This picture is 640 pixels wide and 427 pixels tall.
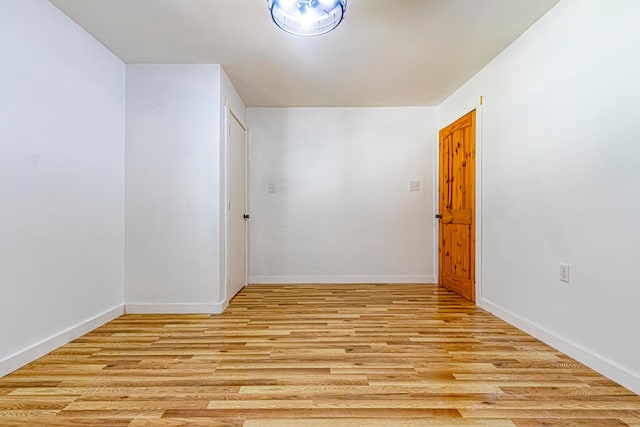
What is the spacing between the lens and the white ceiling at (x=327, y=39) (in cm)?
216

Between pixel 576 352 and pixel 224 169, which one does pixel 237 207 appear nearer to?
pixel 224 169

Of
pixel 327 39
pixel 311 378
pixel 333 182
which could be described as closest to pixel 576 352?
pixel 311 378

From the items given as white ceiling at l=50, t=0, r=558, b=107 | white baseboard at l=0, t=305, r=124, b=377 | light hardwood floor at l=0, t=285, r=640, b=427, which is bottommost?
light hardwood floor at l=0, t=285, r=640, b=427

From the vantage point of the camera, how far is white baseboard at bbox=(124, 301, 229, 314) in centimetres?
297

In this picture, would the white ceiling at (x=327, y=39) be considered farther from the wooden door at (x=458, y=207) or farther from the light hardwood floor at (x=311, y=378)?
the light hardwood floor at (x=311, y=378)

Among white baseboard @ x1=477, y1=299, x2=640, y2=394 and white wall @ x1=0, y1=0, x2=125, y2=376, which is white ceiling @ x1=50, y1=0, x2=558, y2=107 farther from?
white baseboard @ x1=477, y1=299, x2=640, y2=394

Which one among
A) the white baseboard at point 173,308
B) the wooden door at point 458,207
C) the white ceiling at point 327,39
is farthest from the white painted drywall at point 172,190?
the wooden door at point 458,207

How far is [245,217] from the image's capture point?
409 centimetres

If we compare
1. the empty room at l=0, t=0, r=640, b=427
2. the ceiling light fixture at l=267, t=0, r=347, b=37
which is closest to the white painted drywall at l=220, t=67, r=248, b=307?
the empty room at l=0, t=0, r=640, b=427

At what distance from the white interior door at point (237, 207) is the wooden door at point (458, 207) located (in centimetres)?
257

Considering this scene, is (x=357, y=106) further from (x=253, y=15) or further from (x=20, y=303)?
(x=20, y=303)

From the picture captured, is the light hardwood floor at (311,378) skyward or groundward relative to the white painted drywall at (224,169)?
groundward

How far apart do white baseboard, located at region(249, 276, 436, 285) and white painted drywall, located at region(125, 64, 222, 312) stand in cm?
125

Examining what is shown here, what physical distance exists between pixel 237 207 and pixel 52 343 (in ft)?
6.77
